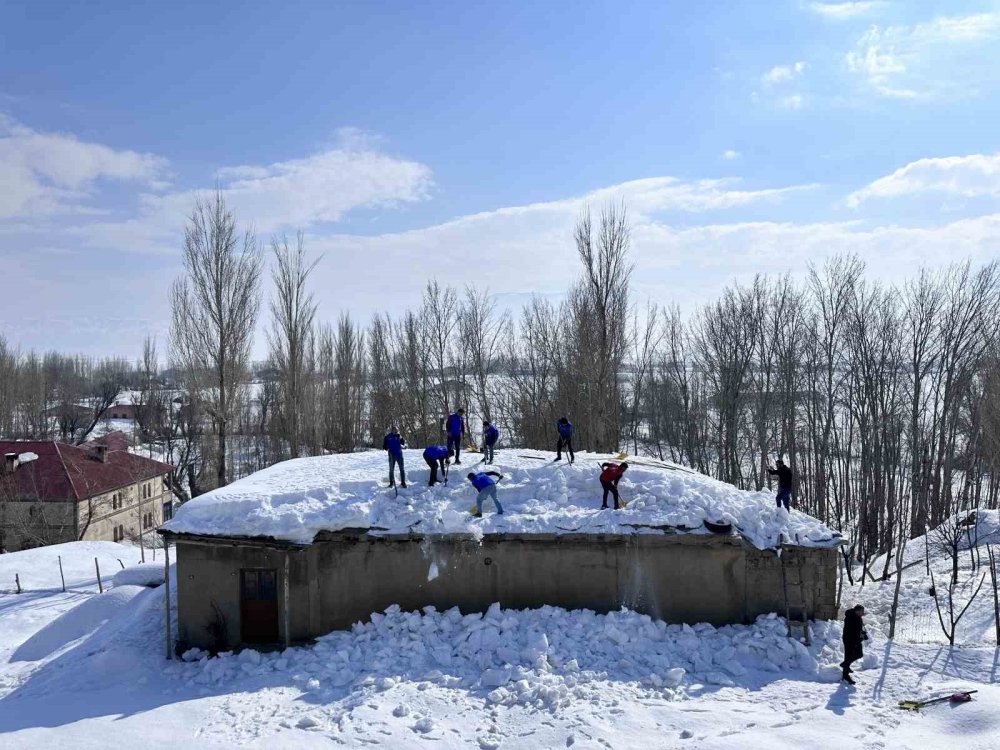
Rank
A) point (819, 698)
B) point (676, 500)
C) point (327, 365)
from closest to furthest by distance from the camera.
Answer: point (819, 698), point (676, 500), point (327, 365)

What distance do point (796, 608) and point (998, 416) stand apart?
16037 millimetres

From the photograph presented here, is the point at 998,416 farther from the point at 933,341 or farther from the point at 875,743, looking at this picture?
the point at 875,743

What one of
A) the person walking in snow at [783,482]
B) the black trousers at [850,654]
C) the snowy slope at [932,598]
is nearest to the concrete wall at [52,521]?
the person walking in snow at [783,482]

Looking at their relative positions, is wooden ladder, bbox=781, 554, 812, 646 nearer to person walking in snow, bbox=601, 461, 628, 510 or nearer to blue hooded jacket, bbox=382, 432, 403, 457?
person walking in snow, bbox=601, 461, 628, 510

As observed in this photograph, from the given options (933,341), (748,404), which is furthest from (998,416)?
A: (748,404)

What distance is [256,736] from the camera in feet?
27.2

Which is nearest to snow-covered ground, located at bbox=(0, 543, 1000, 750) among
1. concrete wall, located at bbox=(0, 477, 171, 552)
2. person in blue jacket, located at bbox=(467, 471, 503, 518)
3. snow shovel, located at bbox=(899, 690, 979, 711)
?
snow shovel, located at bbox=(899, 690, 979, 711)

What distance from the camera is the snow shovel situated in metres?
8.68

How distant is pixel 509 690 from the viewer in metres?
9.31

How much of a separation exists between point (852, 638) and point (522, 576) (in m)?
5.49

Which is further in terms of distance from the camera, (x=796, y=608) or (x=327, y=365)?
(x=327, y=365)

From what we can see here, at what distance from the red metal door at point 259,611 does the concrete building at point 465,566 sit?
0.02m

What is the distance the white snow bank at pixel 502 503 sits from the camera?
37.5ft

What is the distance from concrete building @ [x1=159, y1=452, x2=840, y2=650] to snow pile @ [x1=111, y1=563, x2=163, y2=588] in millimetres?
6930
